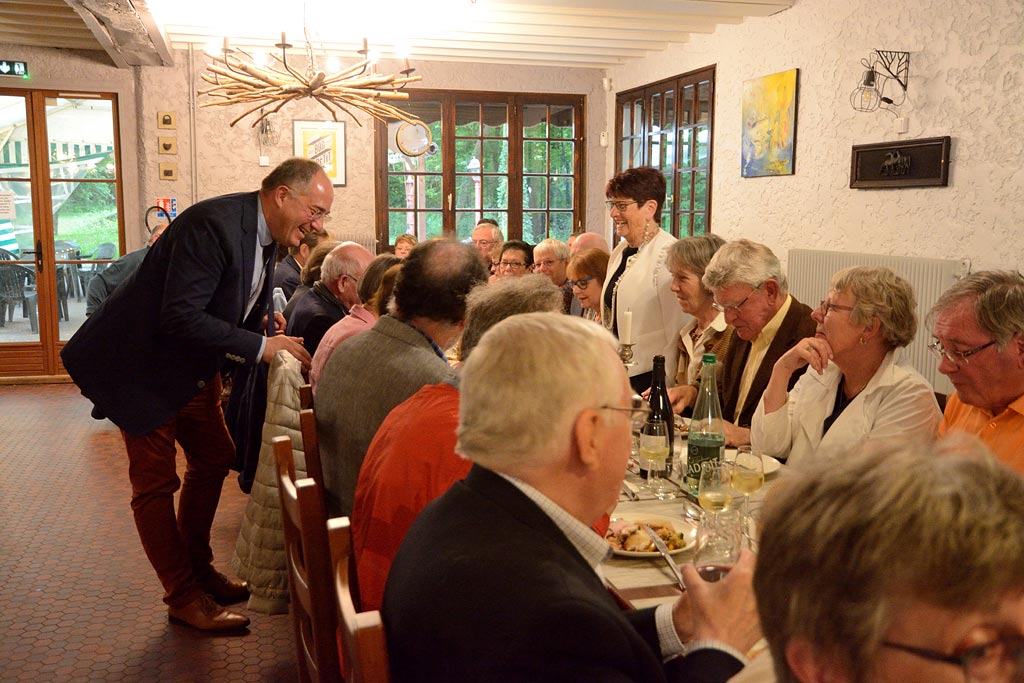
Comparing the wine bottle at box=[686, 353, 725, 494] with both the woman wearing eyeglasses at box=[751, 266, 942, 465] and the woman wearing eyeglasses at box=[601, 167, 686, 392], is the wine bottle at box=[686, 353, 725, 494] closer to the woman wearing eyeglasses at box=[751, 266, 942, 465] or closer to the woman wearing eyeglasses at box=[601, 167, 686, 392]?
the woman wearing eyeglasses at box=[751, 266, 942, 465]

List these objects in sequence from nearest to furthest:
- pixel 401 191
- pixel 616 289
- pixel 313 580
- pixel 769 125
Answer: pixel 313 580 → pixel 616 289 → pixel 769 125 → pixel 401 191

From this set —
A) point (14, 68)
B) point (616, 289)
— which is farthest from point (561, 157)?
point (616, 289)

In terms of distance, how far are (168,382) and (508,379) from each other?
7.11 feet

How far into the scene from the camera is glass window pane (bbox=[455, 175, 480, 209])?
29.2ft

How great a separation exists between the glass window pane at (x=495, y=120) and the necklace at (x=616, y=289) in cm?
486

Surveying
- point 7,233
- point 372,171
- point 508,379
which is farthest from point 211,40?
point 508,379

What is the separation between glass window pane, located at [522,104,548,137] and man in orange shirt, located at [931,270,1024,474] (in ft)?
23.9

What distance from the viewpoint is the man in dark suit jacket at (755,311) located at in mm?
2918

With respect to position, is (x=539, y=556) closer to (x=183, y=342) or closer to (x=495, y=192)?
(x=183, y=342)

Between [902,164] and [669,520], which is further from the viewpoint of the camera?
[902,164]

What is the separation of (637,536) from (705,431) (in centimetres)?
59

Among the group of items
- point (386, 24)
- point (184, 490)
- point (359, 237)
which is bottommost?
point (184, 490)

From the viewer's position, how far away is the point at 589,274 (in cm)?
438

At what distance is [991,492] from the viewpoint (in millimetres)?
722
